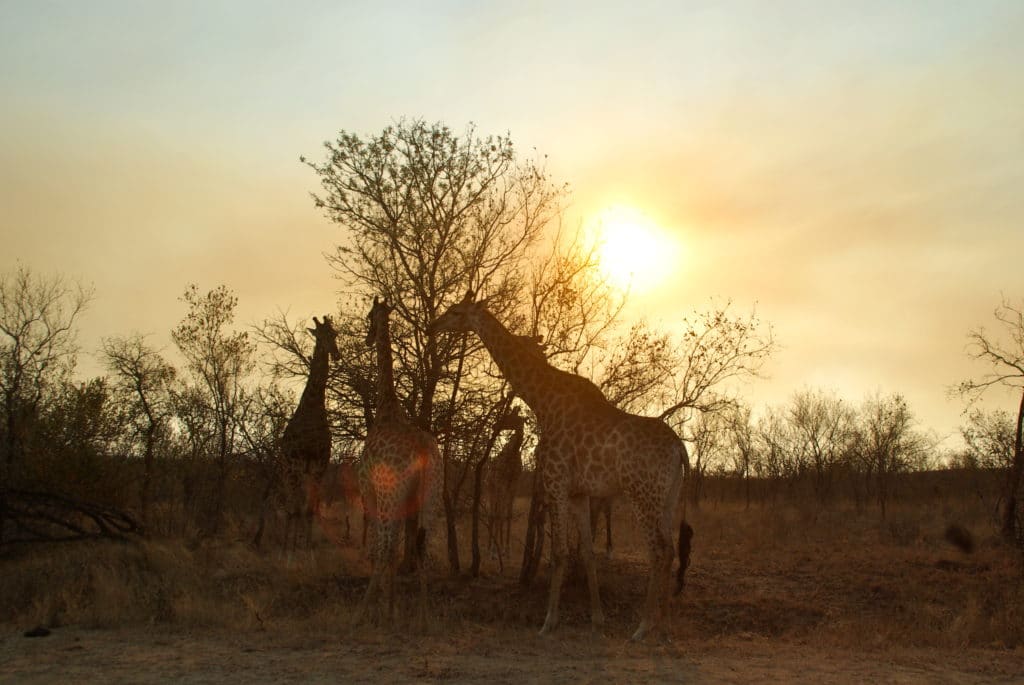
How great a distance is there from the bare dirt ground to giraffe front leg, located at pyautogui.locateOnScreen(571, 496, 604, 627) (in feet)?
0.97

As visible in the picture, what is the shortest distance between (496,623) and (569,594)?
2.05 metres

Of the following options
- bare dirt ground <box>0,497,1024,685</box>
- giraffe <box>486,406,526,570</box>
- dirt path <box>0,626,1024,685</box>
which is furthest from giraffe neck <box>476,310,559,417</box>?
dirt path <box>0,626,1024,685</box>

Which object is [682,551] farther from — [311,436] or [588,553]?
[311,436]

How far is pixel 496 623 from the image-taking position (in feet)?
38.9

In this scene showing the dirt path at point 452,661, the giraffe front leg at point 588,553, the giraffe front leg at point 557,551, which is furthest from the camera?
the giraffe front leg at point 588,553

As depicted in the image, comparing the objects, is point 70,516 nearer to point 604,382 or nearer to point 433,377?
point 433,377

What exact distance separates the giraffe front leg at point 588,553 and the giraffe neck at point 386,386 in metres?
2.76

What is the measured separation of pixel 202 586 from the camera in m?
13.5

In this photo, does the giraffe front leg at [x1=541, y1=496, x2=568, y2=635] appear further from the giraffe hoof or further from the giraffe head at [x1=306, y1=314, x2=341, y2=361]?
the giraffe head at [x1=306, y1=314, x2=341, y2=361]

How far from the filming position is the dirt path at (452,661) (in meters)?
8.34

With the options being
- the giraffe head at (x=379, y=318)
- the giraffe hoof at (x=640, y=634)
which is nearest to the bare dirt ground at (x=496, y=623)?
the giraffe hoof at (x=640, y=634)

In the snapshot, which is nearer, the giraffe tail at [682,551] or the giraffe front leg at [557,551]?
the giraffe front leg at [557,551]

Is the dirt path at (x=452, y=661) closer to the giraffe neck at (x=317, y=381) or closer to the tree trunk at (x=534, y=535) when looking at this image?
the tree trunk at (x=534, y=535)

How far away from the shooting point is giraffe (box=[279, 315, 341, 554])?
16.2 meters
